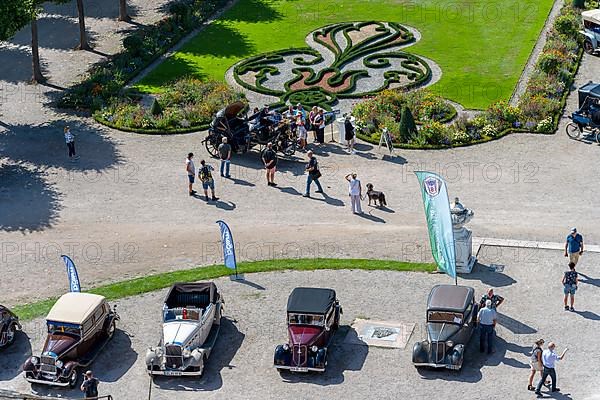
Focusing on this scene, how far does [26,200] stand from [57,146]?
18.4ft

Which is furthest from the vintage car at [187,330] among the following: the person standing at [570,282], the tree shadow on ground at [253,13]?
the tree shadow on ground at [253,13]

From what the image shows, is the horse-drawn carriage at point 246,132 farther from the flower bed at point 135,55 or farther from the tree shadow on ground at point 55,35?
the tree shadow on ground at point 55,35

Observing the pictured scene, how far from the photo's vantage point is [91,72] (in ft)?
197

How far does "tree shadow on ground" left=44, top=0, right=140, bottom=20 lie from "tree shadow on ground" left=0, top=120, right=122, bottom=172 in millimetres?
16550

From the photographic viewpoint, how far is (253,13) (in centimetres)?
6856

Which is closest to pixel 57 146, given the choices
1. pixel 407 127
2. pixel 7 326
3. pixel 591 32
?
pixel 407 127

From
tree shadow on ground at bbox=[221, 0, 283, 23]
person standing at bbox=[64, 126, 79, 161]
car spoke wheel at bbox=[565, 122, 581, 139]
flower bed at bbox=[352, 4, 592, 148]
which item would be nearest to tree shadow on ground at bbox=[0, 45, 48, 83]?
person standing at bbox=[64, 126, 79, 161]

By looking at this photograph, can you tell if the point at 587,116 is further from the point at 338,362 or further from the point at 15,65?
the point at 15,65

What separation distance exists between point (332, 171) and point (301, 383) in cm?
1594

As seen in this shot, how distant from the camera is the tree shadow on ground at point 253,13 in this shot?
67.6 meters

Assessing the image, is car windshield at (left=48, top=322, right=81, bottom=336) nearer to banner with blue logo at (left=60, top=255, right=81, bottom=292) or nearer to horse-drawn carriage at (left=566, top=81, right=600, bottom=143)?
banner with blue logo at (left=60, top=255, right=81, bottom=292)

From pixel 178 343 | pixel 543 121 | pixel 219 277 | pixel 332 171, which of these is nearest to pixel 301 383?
pixel 178 343

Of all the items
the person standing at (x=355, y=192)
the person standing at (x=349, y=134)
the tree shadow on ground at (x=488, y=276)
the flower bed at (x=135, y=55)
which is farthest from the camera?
the flower bed at (x=135, y=55)

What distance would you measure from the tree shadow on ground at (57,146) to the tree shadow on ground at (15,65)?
513 centimetres
